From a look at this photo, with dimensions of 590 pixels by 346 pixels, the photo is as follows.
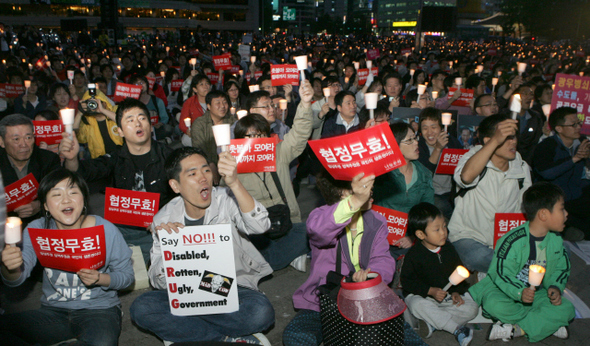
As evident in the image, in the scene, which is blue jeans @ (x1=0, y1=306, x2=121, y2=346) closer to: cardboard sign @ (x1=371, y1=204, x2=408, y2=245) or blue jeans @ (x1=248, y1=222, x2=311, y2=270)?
blue jeans @ (x1=248, y1=222, x2=311, y2=270)

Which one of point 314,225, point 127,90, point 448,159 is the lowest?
point 448,159

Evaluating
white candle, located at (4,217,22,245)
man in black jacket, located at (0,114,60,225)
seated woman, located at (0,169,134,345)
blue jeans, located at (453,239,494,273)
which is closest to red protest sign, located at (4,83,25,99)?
man in black jacket, located at (0,114,60,225)

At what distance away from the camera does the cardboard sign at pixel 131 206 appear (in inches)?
163

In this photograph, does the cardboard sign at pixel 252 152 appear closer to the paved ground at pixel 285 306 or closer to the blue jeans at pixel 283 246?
the blue jeans at pixel 283 246

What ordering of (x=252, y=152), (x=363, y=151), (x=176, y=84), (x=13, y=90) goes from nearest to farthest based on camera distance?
1. (x=363, y=151)
2. (x=252, y=152)
3. (x=13, y=90)
4. (x=176, y=84)

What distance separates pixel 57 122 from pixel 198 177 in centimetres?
320

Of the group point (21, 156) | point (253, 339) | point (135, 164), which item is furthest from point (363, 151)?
point (21, 156)

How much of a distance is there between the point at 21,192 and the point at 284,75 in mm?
4057

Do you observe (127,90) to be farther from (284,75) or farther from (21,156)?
(21,156)

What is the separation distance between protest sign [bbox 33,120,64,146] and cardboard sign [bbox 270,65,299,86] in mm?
2997

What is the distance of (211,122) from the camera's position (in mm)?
6312

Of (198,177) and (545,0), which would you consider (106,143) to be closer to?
(198,177)

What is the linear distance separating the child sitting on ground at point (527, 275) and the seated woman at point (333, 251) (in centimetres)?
114

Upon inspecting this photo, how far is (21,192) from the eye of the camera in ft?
13.7
